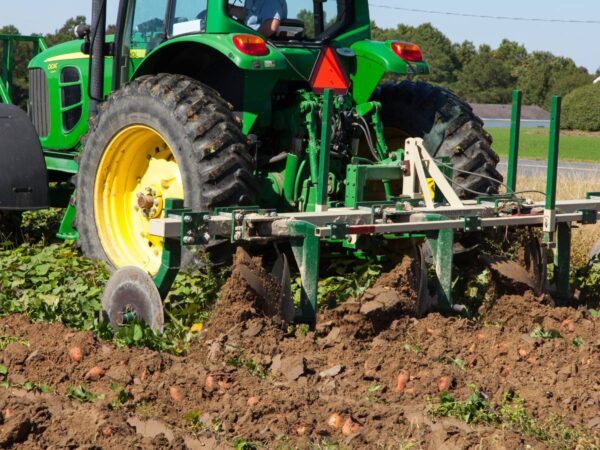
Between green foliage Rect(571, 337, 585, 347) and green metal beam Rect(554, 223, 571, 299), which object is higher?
green metal beam Rect(554, 223, 571, 299)

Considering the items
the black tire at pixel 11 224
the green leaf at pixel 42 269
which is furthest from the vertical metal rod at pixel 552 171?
the black tire at pixel 11 224

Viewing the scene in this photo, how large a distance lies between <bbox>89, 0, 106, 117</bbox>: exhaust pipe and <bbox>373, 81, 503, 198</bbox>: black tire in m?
2.24

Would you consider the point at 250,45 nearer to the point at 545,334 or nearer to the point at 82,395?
the point at 545,334

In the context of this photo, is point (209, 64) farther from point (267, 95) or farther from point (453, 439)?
point (453, 439)

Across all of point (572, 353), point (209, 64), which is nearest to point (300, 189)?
point (209, 64)

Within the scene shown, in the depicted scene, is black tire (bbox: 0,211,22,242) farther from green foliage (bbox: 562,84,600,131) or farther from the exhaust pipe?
green foliage (bbox: 562,84,600,131)

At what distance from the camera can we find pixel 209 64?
22.8 ft

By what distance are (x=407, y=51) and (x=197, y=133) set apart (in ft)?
6.11

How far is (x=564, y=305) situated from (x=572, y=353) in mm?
1440

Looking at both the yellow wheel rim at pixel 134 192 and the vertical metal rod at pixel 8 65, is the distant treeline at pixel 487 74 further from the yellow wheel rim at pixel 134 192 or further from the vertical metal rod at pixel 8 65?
the yellow wheel rim at pixel 134 192

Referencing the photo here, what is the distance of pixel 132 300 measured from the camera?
18.3 feet

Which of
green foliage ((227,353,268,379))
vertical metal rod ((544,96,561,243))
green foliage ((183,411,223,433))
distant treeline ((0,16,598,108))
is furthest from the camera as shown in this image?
distant treeline ((0,16,598,108))

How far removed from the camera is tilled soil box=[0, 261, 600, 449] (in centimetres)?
396

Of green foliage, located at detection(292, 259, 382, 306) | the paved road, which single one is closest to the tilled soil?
green foliage, located at detection(292, 259, 382, 306)
